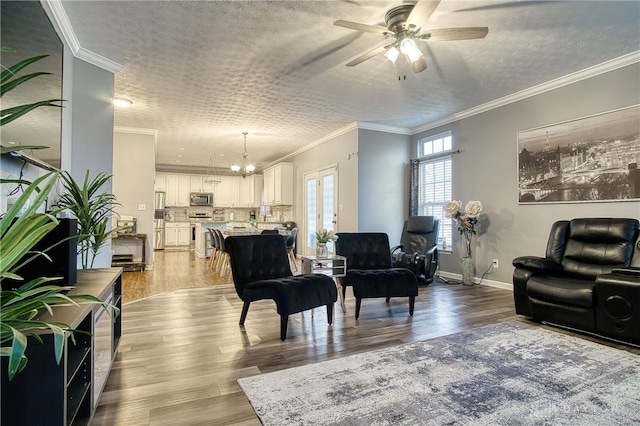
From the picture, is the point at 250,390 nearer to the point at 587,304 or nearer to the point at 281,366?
the point at 281,366

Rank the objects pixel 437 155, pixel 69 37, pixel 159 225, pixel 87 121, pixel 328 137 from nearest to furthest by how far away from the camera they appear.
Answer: pixel 69 37 < pixel 87 121 < pixel 437 155 < pixel 328 137 < pixel 159 225

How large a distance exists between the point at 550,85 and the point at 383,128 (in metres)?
2.73

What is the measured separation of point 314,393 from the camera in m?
2.00

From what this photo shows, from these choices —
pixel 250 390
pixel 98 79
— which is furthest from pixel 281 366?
pixel 98 79

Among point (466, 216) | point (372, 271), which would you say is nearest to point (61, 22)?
point (372, 271)

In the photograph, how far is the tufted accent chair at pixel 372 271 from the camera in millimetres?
3488

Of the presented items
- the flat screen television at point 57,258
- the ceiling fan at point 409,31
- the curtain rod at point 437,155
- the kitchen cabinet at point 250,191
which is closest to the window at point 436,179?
the curtain rod at point 437,155

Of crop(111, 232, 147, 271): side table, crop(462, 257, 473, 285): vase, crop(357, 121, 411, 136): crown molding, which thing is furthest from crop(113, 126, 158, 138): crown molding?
crop(462, 257, 473, 285): vase

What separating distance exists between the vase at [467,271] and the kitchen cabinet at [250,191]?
8.18 m

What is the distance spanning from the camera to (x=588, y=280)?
334 cm

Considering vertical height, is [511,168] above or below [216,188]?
below

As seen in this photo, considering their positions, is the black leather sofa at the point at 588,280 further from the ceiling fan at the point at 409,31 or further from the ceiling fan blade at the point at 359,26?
the ceiling fan blade at the point at 359,26

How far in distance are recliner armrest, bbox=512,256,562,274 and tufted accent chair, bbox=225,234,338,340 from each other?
1957mm

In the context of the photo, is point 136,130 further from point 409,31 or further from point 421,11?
point 421,11
